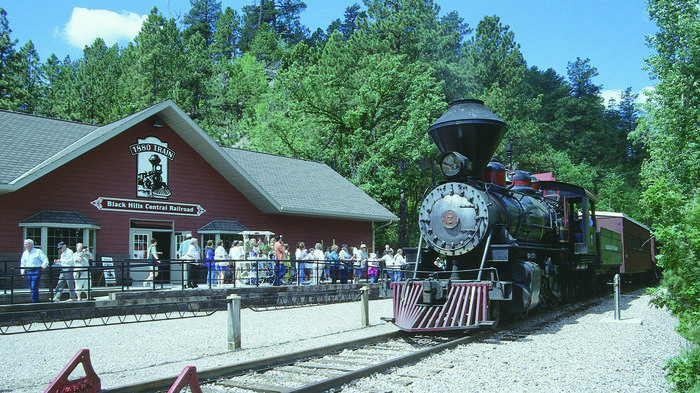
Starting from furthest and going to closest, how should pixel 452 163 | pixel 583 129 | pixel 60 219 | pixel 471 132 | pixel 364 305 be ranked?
pixel 583 129, pixel 60 219, pixel 364 305, pixel 452 163, pixel 471 132

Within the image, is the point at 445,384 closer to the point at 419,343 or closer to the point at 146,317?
the point at 419,343

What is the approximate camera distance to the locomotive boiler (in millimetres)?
10359

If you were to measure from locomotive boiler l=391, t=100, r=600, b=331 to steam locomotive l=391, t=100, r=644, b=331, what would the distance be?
0.02 meters

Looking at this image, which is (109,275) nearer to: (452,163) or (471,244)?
(452,163)

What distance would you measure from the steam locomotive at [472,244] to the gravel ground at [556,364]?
0.86 metres

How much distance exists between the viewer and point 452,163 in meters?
11.7

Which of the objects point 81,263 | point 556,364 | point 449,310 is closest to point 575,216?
point 449,310

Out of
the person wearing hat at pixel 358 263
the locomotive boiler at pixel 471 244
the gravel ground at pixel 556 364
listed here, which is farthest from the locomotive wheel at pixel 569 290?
the person wearing hat at pixel 358 263

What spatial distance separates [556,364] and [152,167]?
1500 centimetres

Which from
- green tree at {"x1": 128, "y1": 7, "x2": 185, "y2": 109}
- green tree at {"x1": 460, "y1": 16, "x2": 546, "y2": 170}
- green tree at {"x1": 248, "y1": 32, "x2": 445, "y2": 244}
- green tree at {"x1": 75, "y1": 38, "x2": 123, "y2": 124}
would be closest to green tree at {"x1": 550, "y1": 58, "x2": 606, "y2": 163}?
green tree at {"x1": 460, "y1": 16, "x2": 546, "y2": 170}

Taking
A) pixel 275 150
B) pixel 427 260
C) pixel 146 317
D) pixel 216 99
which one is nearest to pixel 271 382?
pixel 427 260

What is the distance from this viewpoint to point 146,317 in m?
14.1

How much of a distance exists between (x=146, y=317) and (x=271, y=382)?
8242 millimetres

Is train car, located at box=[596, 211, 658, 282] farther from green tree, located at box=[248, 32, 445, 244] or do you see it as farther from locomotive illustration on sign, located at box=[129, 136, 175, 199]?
locomotive illustration on sign, located at box=[129, 136, 175, 199]
